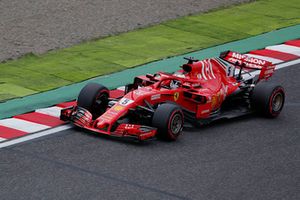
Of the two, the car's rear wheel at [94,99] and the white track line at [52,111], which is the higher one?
the car's rear wheel at [94,99]

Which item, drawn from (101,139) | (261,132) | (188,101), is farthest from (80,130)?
(261,132)

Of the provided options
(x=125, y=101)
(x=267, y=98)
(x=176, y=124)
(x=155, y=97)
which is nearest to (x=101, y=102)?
(x=125, y=101)

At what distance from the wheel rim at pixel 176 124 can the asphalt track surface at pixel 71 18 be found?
5.31 meters

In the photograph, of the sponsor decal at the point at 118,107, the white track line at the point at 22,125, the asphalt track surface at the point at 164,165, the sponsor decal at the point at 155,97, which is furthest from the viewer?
the white track line at the point at 22,125

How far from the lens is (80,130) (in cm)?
1503

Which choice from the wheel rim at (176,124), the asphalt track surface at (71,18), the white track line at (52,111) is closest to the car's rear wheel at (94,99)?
the white track line at (52,111)

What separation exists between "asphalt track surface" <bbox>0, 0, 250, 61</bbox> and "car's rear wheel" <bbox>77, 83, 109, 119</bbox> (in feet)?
13.0

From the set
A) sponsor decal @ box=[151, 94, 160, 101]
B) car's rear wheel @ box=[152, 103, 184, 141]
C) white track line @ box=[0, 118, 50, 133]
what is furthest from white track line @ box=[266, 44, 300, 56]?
white track line @ box=[0, 118, 50, 133]

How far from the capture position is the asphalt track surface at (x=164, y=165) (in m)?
12.8

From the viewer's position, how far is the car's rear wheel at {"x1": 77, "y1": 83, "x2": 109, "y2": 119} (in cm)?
1516

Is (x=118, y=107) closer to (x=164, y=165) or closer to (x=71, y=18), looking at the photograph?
(x=164, y=165)

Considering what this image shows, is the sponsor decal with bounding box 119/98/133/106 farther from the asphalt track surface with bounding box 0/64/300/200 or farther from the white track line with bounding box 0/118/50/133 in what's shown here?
the white track line with bounding box 0/118/50/133

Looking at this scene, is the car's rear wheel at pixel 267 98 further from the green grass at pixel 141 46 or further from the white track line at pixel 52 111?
the green grass at pixel 141 46

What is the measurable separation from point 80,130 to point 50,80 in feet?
8.70
